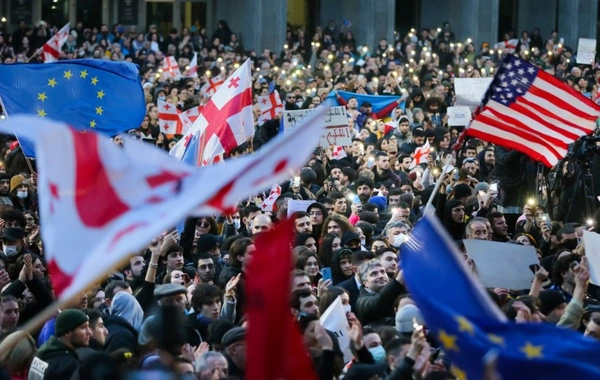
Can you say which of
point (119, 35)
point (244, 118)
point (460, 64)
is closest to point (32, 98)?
point (244, 118)

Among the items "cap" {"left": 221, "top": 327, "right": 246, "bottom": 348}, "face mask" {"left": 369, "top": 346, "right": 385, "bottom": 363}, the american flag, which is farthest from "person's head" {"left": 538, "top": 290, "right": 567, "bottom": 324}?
"cap" {"left": 221, "top": 327, "right": 246, "bottom": 348}

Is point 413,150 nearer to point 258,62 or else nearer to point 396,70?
point 396,70

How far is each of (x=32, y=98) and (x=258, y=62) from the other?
20.2m

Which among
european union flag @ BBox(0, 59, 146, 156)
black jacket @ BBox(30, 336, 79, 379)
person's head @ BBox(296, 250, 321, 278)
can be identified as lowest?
person's head @ BBox(296, 250, 321, 278)

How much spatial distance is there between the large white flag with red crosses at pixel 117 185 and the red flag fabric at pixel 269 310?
272mm

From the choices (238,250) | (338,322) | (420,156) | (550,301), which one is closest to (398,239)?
(238,250)

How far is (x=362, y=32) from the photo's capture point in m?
41.7

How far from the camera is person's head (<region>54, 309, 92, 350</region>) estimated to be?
748 cm

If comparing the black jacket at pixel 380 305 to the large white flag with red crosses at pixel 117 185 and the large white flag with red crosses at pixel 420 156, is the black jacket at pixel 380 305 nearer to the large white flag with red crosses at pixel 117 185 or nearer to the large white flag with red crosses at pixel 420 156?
the large white flag with red crosses at pixel 117 185

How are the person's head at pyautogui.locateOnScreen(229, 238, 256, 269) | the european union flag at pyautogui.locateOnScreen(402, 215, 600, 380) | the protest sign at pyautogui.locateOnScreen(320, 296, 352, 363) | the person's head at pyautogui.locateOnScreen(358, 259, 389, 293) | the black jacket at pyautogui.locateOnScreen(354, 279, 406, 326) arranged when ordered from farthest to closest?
the person's head at pyautogui.locateOnScreen(229, 238, 256, 269)
the person's head at pyautogui.locateOnScreen(358, 259, 389, 293)
the black jacket at pyautogui.locateOnScreen(354, 279, 406, 326)
the protest sign at pyautogui.locateOnScreen(320, 296, 352, 363)
the european union flag at pyautogui.locateOnScreen(402, 215, 600, 380)

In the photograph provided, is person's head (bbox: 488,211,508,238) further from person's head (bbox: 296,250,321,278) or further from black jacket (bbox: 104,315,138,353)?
black jacket (bbox: 104,315,138,353)

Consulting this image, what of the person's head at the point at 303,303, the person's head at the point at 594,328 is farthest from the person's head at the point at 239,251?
the person's head at the point at 594,328

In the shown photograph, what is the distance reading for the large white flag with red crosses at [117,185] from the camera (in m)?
4.86

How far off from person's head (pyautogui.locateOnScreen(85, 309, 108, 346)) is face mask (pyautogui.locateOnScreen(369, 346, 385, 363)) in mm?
1634
